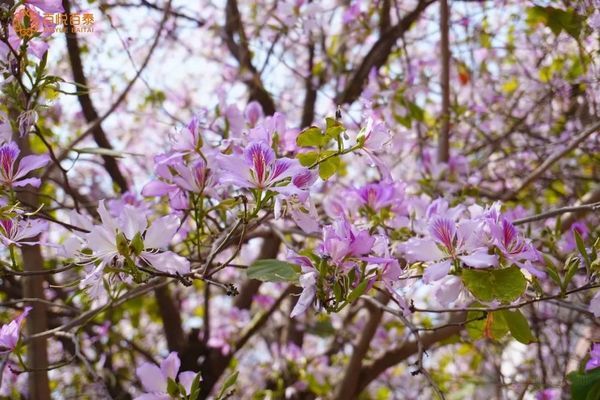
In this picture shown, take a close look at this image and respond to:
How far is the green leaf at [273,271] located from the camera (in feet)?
3.95

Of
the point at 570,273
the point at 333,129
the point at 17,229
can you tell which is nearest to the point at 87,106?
the point at 17,229

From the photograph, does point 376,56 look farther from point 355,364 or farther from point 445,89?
point 355,364

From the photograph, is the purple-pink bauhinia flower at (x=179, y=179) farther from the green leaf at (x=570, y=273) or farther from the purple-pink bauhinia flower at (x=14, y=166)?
the green leaf at (x=570, y=273)

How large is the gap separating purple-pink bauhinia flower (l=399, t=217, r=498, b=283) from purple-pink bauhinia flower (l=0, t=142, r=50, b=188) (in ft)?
2.22

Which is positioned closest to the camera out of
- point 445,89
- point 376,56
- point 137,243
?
point 137,243

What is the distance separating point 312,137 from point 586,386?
712 millimetres

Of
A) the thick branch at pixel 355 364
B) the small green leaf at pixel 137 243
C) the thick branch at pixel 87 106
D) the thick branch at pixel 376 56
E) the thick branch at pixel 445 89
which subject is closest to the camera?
the small green leaf at pixel 137 243

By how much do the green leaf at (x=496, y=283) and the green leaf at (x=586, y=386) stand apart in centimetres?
31

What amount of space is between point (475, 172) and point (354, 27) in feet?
2.48

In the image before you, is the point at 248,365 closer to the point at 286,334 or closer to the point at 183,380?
the point at 286,334

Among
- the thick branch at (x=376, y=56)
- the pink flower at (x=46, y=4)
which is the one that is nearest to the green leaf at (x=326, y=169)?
the pink flower at (x=46, y=4)

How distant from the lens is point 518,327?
130 centimetres

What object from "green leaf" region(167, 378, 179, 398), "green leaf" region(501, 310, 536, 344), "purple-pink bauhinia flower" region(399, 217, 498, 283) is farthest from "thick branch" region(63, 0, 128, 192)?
"green leaf" region(501, 310, 536, 344)

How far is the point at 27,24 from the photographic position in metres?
1.28
